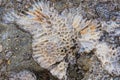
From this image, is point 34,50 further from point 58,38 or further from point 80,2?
point 80,2

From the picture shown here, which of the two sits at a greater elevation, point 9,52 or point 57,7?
point 57,7

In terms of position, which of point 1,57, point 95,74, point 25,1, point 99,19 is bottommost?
point 95,74

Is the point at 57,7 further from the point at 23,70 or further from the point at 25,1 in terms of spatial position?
the point at 23,70

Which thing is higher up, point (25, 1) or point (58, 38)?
point (25, 1)

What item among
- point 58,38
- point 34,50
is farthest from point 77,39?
point 34,50
